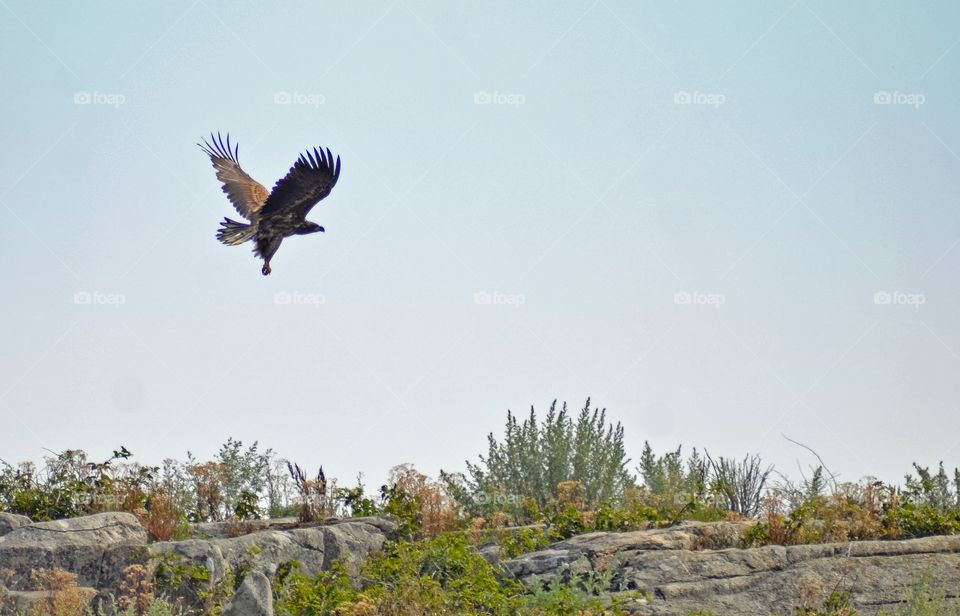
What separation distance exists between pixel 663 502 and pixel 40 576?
6.79 m

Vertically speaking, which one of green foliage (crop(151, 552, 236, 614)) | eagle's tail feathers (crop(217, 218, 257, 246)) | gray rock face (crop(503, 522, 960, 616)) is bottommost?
gray rock face (crop(503, 522, 960, 616))

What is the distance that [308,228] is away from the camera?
1368cm

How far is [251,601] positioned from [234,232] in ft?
18.6

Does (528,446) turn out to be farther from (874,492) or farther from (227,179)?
(227,179)

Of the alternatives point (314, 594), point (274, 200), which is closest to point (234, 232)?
point (274, 200)

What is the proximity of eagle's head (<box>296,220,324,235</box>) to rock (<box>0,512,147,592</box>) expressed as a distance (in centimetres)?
452

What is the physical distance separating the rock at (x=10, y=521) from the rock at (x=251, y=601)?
12.5 feet

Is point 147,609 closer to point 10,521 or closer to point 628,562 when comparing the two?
point 10,521

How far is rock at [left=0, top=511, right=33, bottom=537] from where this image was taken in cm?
1127

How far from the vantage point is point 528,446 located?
14.4 meters

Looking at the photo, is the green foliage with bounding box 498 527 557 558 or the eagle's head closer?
the green foliage with bounding box 498 527 557 558

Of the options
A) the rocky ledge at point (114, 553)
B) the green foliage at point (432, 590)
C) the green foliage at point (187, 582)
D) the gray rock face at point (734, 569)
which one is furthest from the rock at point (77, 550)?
the gray rock face at point (734, 569)

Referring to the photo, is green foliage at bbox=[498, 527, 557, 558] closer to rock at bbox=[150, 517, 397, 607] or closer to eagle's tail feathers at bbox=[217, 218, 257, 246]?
rock at bbox=[150, 517, 397, 607]

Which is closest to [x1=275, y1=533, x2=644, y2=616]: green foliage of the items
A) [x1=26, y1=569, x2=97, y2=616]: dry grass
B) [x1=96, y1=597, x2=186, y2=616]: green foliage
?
[x1=96, y1=597, x2=186, y2=616]: green foliage
